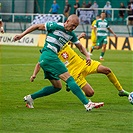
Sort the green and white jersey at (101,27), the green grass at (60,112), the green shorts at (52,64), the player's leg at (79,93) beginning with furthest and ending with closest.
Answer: the green and white jersey at (101,27)
the green shorts at (52,64)
the player's leg at (79,93)
the green grass at (60,112)

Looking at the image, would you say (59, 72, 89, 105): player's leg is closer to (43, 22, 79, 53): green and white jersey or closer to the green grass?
the green grass

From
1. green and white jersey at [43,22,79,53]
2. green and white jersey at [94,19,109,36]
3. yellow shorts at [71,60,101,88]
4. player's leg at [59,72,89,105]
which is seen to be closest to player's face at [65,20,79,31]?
green and white jersey at [43,22,79,53]

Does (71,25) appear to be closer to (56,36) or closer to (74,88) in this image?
(56,36)

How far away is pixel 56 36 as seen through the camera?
12.6 m

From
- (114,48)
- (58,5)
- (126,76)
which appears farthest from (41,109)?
(58,5)

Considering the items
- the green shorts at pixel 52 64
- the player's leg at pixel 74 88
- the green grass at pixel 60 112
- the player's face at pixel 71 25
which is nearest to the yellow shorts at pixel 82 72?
the green grass at pixel 60 112

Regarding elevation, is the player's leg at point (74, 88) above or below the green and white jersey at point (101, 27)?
above

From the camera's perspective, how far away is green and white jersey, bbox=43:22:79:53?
12.6 meters

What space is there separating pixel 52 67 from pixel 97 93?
13.1ft

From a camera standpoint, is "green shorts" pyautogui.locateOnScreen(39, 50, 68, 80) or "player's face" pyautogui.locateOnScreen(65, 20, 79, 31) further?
"green shorts" pyautogui.locateOnScreen(39, 50, 68, 80)

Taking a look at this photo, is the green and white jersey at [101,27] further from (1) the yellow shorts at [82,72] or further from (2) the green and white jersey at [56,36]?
(2) the green and white jersey at [56,36]

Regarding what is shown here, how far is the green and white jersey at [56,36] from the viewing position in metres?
12.6

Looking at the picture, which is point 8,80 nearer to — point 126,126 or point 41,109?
point 41,109

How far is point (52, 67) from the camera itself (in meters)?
12.6
